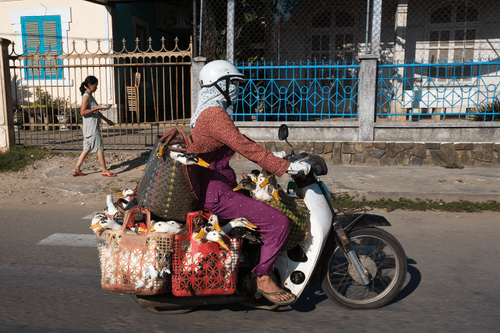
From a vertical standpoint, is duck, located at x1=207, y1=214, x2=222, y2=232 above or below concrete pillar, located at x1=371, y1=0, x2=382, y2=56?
below

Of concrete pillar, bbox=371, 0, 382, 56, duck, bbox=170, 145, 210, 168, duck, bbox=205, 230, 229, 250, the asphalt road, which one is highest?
concrete pillar, bbox=371, 0, 382, 56

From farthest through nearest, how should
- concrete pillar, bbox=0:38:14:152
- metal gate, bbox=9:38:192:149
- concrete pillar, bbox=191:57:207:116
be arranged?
concrete pillar, bbox=0:38:14:152 < metal gate, bbox=9:38:192:149 < concrete pillar, bbox=191:57:207:116

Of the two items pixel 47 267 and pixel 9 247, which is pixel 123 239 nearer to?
pixel 47 267

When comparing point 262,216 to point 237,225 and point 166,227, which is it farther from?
point 166,227

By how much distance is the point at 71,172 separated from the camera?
8.23 meters

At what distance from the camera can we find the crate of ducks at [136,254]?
99.9 inches

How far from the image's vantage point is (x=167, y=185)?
8.66ft

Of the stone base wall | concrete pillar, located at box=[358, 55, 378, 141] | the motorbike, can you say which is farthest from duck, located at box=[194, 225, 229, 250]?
concrete pillar, located at box=[358, 55, 378, 141]

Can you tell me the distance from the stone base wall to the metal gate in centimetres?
274

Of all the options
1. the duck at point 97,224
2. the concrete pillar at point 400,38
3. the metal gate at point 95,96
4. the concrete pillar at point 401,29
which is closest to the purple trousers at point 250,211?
the duck at point 97,224

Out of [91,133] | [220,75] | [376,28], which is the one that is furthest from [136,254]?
[376,28]

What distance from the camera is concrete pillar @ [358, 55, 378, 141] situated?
884 centimetres

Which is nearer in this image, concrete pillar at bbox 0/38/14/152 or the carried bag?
the carried bag

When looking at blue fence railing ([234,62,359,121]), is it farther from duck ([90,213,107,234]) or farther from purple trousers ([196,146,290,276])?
duck ([90,213,107,234])
